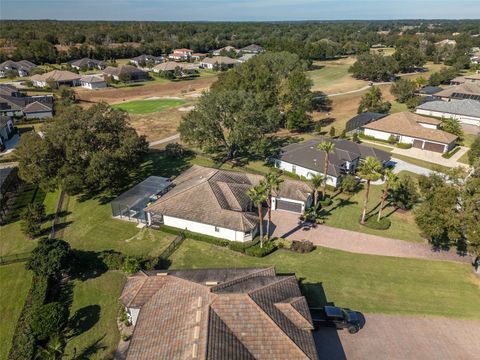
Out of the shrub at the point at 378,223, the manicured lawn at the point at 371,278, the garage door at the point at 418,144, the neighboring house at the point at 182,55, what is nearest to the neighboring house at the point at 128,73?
the neighboring house at the point at 182,55

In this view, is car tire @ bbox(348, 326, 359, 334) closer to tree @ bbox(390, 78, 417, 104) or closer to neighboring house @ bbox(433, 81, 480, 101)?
tree @ bbox(390, 78, 417, 104)

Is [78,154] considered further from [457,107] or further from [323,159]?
[457,107]

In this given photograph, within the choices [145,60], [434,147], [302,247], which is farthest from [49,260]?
[145,60]

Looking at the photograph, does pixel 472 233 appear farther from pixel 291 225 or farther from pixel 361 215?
pixel 291 225

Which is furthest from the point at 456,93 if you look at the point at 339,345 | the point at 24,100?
the point at 24,100

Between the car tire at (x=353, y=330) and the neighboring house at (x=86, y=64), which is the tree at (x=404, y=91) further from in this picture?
the neighboring house at (x=86, y=64)

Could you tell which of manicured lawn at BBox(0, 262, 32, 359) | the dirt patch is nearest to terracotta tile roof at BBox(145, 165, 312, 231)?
manicured lawn at BBox(0, 262, 32, 359)
